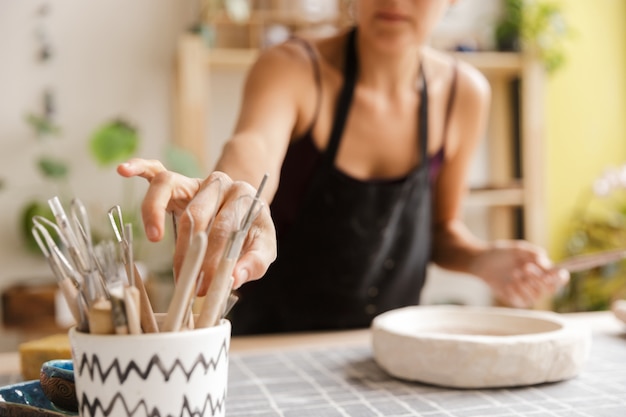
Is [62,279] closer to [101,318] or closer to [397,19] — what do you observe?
[101,318]

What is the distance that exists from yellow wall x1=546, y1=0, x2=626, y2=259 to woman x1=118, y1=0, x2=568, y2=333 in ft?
5.84

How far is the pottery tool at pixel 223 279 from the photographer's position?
1.93 ft

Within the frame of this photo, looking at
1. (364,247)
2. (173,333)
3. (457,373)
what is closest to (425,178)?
(364,247)

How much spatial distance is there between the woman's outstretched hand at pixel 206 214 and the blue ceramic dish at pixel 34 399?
167mm

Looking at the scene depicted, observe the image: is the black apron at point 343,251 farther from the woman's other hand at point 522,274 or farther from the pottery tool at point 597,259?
the pottery tool at point 597,259

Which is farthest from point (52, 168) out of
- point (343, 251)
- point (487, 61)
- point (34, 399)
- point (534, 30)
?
point (34, 399)

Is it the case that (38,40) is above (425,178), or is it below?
above

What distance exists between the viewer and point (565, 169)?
133 inches

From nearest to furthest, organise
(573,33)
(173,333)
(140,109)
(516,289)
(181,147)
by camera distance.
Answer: (173,333)
(516,289)
(181,147)
(140,109)
(573,33)

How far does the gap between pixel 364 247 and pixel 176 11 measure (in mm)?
1886

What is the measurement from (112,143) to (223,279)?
2204 millimetres

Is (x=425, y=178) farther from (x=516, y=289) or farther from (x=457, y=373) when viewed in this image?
(x=457, y=373)

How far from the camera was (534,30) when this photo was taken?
3.07 meters

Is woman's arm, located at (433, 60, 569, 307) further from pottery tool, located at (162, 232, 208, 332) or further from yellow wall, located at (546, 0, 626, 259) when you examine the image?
yellow wall, located at (546, 0, 626, 259)
